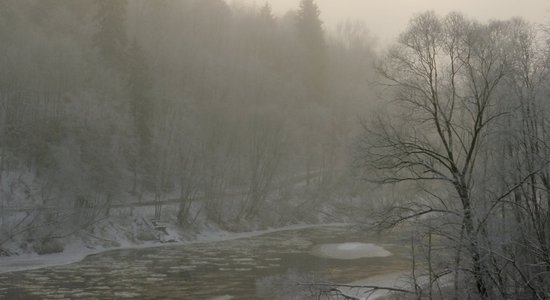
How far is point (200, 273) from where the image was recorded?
26.7 meters

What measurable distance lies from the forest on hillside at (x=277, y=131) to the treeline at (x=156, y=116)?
0.20 m

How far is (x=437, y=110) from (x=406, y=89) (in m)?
1.32

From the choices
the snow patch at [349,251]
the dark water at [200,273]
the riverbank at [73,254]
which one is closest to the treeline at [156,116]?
the riverbank at [73,254]

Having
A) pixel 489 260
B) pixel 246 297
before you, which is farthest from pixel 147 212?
pixel 489 260

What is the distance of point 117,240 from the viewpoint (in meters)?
36.1

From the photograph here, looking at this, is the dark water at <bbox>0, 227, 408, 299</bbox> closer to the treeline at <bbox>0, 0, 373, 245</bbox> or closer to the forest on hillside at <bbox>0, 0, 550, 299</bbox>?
the forest on hillside at <bbox>0, 0, 550, 299</bbox>

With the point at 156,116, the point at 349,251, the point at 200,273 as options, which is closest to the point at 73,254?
the point at 200,273

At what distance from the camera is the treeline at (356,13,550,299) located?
52.9ft

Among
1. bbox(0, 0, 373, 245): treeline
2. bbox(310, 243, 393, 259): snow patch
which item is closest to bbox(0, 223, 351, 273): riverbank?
bbox(0, 0, 373, 245): treeline

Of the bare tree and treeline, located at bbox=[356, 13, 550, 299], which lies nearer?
treeline, located at bbox=[356, 13, 550, 299]

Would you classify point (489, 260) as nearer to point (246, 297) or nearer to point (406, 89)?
point (406, 89)

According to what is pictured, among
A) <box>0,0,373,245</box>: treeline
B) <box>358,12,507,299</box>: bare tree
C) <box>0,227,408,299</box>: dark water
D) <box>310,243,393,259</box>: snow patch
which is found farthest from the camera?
<box>0,0,373,245</box>: treeline

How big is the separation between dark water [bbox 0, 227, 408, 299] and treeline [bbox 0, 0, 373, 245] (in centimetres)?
666

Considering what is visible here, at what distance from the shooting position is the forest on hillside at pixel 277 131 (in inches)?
679
